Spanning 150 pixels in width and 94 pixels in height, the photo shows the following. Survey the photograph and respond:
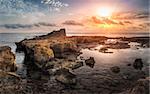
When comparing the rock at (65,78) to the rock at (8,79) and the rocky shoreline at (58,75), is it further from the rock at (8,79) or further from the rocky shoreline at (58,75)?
the rock at (8,79)

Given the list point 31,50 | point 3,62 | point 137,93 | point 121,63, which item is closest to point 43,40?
point 31,50

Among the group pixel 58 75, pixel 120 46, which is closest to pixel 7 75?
pixel 58 75

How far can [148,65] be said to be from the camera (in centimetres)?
1412

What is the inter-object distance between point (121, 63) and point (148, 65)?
2.29m

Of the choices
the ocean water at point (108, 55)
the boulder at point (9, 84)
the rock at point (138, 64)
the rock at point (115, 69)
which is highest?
the ocean water at point (108, 55)

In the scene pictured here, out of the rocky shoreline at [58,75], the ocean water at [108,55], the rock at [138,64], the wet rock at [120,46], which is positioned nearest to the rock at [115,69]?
the rocky shoreline at [58,75]

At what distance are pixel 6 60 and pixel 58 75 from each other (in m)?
3.45

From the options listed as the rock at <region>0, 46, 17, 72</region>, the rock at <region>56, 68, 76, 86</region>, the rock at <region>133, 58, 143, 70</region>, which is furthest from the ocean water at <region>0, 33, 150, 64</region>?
the rock at <region>56, 68, 76, 86</region>

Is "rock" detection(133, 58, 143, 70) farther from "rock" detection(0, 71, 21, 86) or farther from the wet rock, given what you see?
"rock" detection(0, 71, 21, 86)

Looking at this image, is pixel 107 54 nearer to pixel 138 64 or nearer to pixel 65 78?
pixel 138 64

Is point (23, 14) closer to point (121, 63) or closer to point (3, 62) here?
point (3, 62)

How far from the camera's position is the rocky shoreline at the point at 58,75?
11625 mm

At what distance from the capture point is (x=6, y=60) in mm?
15492

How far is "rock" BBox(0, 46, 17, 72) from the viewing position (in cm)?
1503
